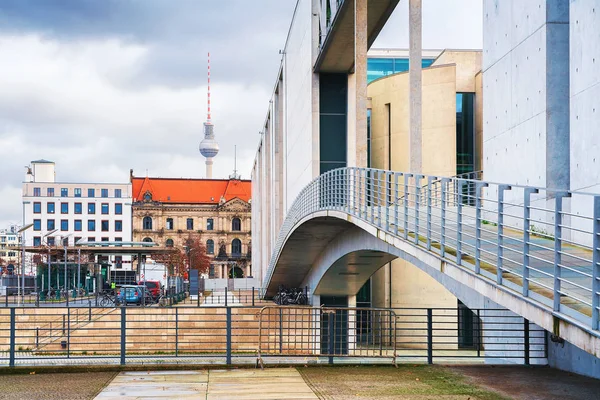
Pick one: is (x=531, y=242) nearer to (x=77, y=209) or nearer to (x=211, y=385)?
(x=211, y=385)

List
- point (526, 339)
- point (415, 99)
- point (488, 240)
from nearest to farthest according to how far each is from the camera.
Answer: point (488, 240) → point (526, 339) → point (415, 99)

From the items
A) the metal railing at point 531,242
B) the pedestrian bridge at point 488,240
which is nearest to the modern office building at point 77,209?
the pedestrian bridge at point 488,240

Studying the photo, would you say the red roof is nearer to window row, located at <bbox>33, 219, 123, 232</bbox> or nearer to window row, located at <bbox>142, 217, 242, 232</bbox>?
window row, located at <bbox>142, 217, 242, 232</bbox>

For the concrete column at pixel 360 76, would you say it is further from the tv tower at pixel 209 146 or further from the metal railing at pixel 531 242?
the tv tower at pixel 209 146

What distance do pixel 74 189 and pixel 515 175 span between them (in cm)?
10737

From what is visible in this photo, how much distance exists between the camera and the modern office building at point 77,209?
114938 mm

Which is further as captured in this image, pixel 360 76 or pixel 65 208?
pixel 65 208

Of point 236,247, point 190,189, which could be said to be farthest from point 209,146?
point 236,247

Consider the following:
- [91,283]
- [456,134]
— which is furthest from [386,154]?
[91,283]

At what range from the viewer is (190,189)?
12838 centimetres

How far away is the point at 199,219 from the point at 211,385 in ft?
369

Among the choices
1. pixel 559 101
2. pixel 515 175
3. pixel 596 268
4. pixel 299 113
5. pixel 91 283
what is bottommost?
pixel 91 283

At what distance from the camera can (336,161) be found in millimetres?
35969

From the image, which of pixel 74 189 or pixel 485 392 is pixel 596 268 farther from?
pixel 74 189
